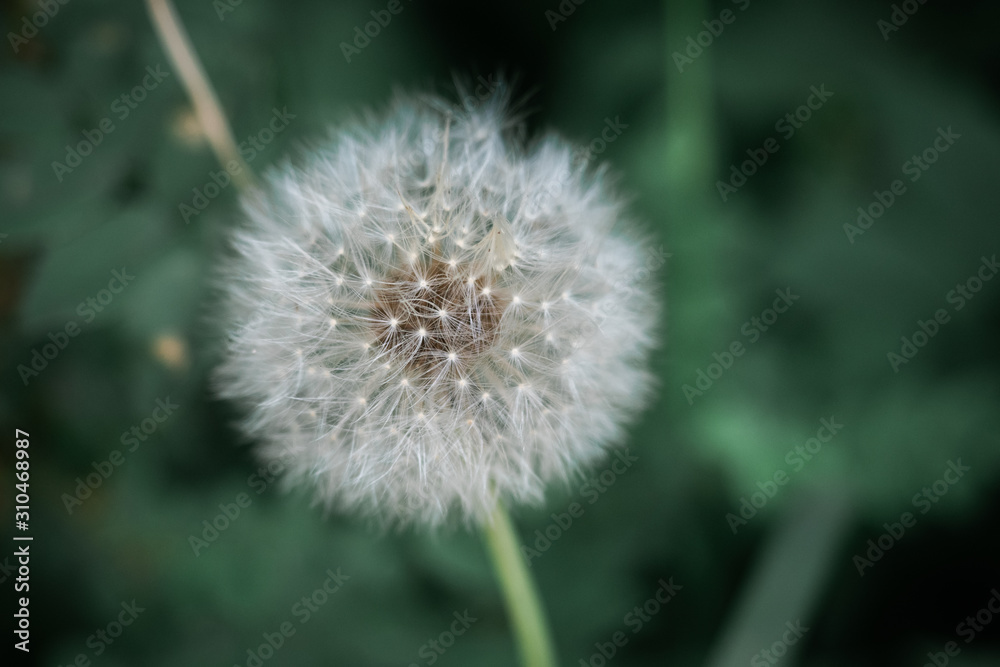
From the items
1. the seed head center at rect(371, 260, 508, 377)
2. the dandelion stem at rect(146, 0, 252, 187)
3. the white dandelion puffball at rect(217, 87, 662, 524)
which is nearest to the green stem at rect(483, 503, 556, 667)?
the white dandelion puffball at rect(217, 87, 662, 524)

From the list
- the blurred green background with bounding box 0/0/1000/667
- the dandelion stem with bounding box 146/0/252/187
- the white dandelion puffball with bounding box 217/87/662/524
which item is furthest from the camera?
the blurred green background with bounding box 0/0/1000/667

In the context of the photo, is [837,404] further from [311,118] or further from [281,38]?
[281,38]

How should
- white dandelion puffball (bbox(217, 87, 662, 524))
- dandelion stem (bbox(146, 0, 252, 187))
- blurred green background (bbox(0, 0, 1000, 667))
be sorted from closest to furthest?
white dandelion puffball (bbox(217, 87, 662, 524))
dandelion stem (bbox(146, 0, 252, 187))
blurred green background (bbox(0, 0, 1000, 667))

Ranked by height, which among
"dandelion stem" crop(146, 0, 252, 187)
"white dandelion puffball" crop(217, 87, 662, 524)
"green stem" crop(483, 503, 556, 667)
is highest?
"dandelion stem" crop(146, 0, 252, 187)

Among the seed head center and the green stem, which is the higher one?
the seed head center

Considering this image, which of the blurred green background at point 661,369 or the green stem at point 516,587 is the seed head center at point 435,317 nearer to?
the green stem at point 516,587

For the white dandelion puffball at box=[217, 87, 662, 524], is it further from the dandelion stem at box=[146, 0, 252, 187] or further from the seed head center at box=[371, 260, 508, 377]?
the dandelion stem at box=[146, 0, 252, 187]

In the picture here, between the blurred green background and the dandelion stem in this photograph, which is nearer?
the dandelion stem

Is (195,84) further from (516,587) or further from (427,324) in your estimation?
(516,587)
